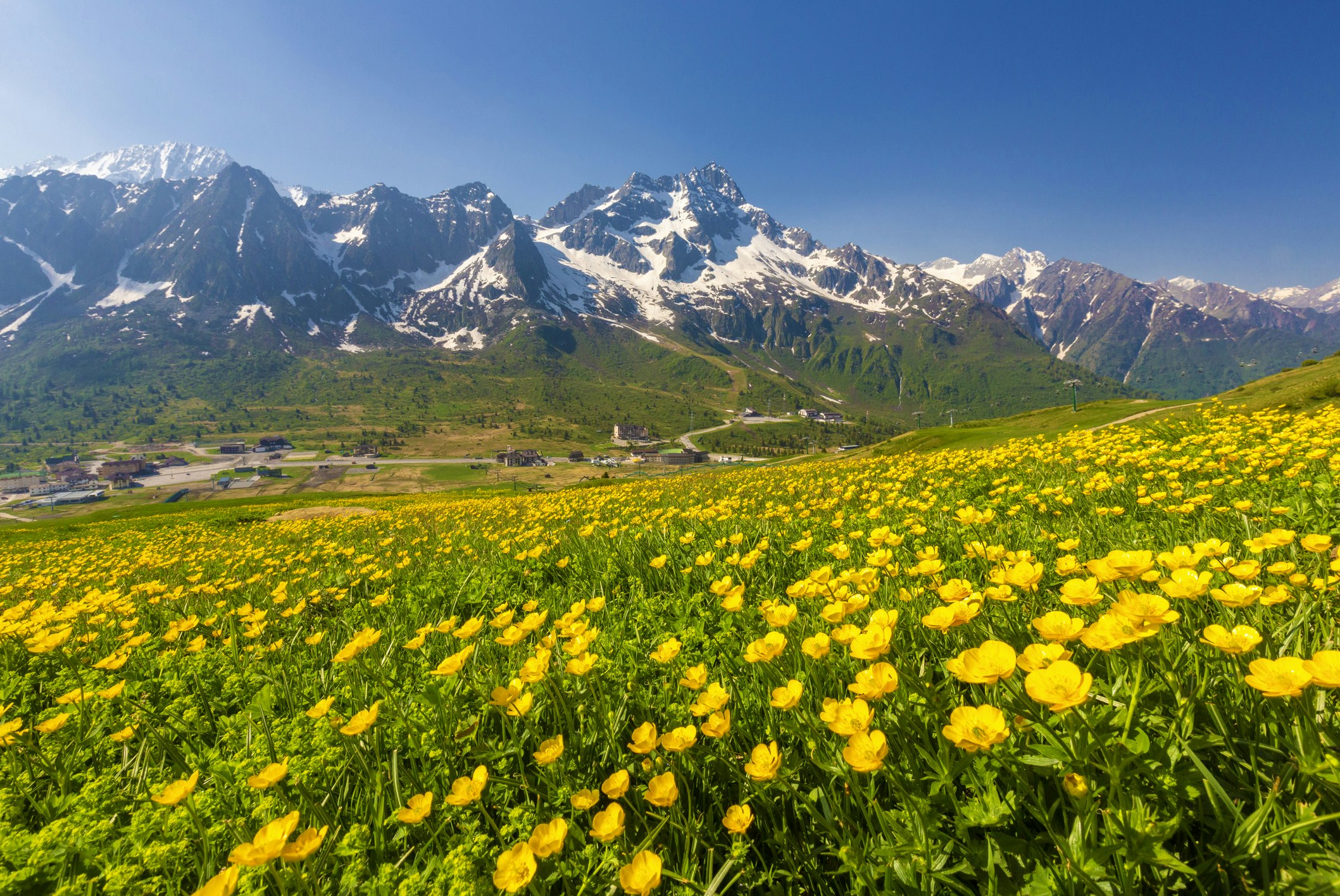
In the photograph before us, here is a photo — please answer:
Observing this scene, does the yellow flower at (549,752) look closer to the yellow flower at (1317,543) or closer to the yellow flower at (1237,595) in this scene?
the yellow flower at (1237,595)

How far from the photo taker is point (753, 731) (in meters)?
2.43

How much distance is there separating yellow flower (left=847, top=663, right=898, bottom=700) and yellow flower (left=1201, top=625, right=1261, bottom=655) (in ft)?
3.01

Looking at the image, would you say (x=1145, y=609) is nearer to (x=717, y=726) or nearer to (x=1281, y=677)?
(x=1281, y=677)

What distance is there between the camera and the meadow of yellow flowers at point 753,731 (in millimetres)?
1558

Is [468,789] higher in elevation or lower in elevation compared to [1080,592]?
lower

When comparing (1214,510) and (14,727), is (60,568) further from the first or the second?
(1214,510)

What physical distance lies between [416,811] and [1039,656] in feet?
7.47

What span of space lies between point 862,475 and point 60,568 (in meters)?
14.8

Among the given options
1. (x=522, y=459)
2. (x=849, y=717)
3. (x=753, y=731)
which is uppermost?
(x=849, y=717)

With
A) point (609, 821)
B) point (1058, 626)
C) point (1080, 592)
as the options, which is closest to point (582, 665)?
point (609, 821)

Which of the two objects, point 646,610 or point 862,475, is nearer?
point 646,610

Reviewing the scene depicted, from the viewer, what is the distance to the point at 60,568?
30.8 ft

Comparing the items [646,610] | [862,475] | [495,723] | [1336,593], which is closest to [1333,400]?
Result: [862,475]

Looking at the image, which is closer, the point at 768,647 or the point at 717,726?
the point at 717,726
